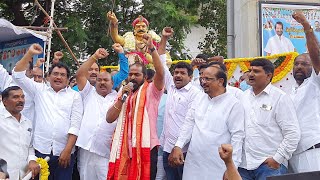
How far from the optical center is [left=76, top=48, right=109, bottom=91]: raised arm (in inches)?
237

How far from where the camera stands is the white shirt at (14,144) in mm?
5559

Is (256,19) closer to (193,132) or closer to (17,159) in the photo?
(193,132)

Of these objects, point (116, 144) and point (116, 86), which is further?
point (116, 86)

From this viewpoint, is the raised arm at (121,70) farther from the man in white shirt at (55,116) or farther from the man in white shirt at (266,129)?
the man in white shirt at (266,129)

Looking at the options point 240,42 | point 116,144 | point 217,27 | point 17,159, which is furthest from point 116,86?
point 217,27

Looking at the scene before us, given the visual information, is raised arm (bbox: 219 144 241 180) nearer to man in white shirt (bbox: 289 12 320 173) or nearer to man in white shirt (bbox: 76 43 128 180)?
man in white shirt (bbox: 289 12 320 173)

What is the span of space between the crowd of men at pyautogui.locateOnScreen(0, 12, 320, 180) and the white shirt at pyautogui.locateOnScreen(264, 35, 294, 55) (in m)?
3.38

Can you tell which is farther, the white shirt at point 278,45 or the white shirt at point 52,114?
the white shirt at point 278,45

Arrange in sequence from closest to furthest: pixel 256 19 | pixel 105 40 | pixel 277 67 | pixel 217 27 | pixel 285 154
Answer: pixel 285 154 < pixel 277 67 < pixel 256 19 < pixel 105 40 < pixel 217 27

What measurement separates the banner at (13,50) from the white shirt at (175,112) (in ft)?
19.3

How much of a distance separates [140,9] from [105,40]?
143 cm

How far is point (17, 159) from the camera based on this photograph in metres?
5.62

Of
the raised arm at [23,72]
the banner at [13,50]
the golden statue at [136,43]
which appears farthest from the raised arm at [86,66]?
the banner at [13,50]

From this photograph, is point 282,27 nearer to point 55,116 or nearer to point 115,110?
point 115,110
